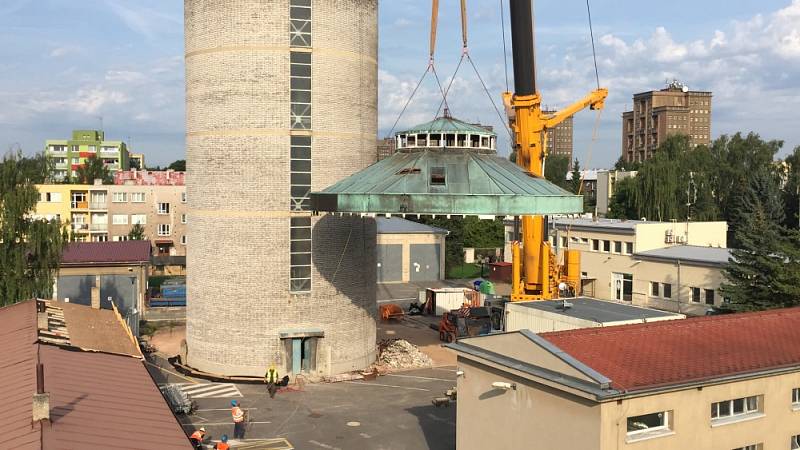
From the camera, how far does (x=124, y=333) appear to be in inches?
1151

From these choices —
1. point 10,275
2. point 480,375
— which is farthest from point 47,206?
point 480,375

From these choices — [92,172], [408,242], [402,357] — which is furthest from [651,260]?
[92,172]

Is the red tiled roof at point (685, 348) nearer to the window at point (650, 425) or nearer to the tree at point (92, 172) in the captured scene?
the window at point (650, 425)

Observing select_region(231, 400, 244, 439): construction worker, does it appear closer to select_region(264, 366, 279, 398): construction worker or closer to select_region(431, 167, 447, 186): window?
select_region(264, 366, 279, 398): construction worker

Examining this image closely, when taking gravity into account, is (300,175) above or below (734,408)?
above

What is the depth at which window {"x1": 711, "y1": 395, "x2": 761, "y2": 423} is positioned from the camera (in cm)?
1936

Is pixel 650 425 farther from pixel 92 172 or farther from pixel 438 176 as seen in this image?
pixel 92 172

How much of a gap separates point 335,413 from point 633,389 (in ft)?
53.1

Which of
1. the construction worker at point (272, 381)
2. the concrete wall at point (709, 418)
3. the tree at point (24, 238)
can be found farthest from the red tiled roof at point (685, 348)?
the tree at point (24, 238)

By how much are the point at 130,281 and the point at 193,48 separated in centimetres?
2192

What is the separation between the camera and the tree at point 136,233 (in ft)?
258

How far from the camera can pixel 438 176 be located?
99.0 feet

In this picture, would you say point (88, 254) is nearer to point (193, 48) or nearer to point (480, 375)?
point (193, 48)

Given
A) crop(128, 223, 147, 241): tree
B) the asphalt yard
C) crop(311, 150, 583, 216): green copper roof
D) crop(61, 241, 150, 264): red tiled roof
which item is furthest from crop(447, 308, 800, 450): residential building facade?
crop(128, 223, 147, 241): tree
